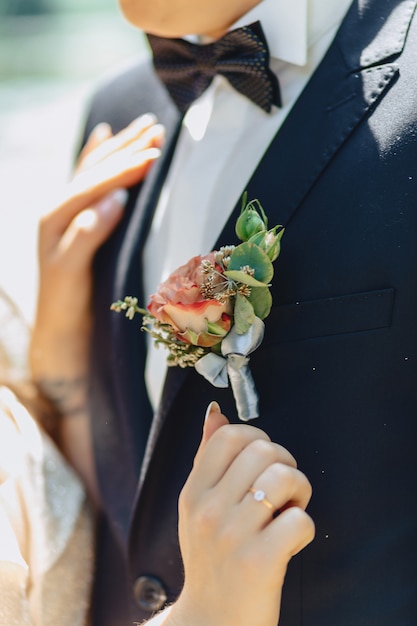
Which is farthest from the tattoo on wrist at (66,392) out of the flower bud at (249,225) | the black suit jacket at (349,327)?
the flower bud at (249,225)

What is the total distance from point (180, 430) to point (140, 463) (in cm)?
20

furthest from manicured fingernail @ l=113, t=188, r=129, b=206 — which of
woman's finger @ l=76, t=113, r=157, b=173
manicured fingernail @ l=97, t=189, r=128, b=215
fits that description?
woman's finger @ l=76, t=113, r=157, b=173

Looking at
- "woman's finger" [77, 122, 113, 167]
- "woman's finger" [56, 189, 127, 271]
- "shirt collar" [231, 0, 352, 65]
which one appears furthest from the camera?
"woman's finger" [77, 122, 113, 167]

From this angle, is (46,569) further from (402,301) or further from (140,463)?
(402,301)

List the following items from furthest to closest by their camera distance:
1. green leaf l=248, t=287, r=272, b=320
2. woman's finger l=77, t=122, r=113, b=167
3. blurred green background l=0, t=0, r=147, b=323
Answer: blurred green background l=0, t=0, r=147, b=323 → woman's finger l=77, t=122, r=113, b=167 → green leaf l=248, t=287, r=272, b=320

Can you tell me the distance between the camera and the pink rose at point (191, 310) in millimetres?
1002

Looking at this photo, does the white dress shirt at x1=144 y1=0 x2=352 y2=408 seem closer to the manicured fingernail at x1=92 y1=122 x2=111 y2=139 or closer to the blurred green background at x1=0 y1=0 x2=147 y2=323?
the manicured fingernail at x1=92 y1=122 x2=111 y2=139

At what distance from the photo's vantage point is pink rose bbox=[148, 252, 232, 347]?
3.29 ft

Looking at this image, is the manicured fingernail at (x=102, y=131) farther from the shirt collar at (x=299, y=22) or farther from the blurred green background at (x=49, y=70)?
the blurred green background at (x=49, y=70)

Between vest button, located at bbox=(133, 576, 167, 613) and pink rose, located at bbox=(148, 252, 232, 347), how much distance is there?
1.57 feet

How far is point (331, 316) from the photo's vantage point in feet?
3.53

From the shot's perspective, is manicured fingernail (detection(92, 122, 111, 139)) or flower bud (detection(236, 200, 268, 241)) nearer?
flower bud (detection(236, 200, 268, 241))

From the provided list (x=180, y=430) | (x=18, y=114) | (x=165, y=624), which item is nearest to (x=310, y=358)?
(x=180, y=430)

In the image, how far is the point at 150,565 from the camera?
4.26 feet
